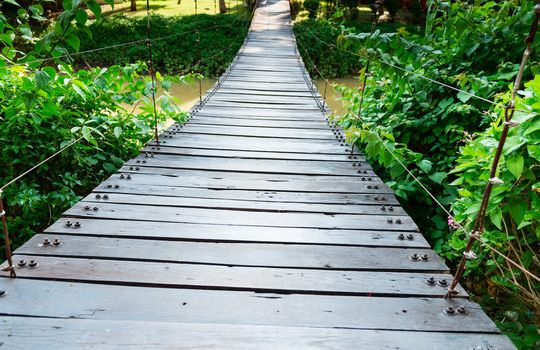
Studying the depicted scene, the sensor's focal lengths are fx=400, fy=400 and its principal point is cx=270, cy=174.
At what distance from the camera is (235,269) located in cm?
125

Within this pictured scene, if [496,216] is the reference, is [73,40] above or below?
above

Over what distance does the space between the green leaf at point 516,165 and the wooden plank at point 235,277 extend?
0.38m

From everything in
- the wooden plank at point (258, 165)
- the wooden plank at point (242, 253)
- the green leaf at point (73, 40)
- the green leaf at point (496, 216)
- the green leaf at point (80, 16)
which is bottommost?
the wooden plank at point (242, 253)

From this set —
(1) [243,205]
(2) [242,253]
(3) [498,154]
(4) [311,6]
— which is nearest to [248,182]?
(1) [243,205]

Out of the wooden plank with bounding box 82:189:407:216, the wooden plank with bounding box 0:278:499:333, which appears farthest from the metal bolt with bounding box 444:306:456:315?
the wooden plank with bounding box 82:189:407:216

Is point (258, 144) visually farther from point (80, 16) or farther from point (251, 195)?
point (80, 16)

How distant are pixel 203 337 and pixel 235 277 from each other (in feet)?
0.85

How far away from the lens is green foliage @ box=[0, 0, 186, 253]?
2248 mm

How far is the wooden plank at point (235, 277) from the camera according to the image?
116 centimetres

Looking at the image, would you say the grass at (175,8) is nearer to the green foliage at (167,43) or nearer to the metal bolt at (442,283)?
the green foliage at (167,43)

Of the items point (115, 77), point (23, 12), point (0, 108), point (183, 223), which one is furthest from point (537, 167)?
point (0, 108)

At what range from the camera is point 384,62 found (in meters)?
2.16

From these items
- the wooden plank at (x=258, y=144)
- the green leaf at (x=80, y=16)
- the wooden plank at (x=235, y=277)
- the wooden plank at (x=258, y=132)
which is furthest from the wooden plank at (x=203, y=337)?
the wooden plank at (x=258, y=132)

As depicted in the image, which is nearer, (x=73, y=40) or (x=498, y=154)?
(x=498, y=154)
